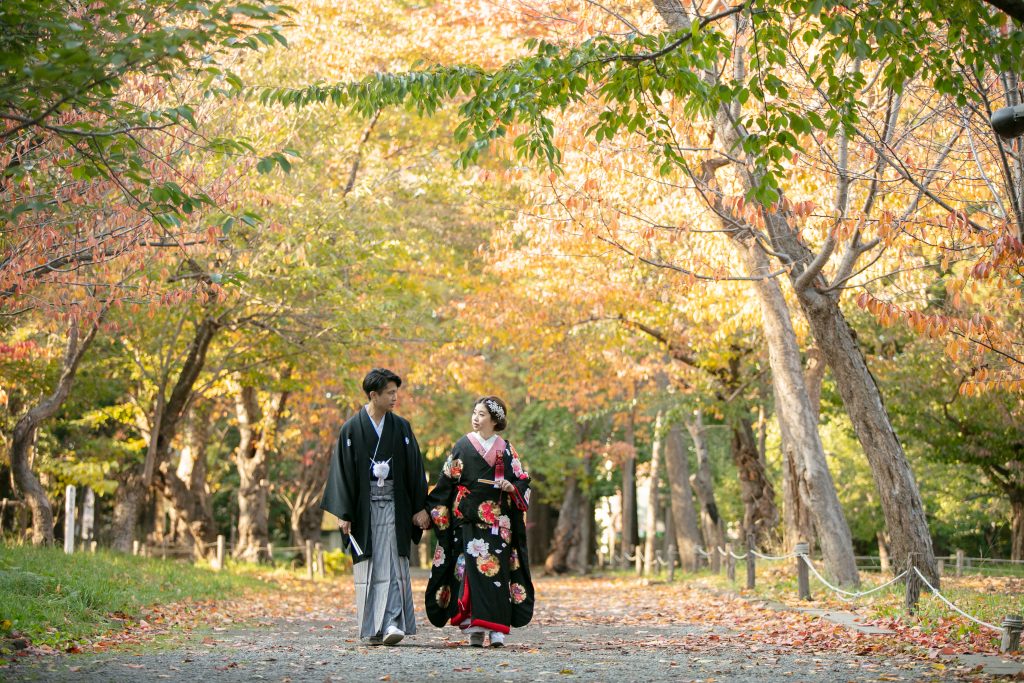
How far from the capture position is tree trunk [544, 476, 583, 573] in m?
30.9

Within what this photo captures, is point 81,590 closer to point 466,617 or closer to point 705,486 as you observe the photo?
point 466,617

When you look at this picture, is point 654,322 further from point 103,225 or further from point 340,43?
point 103,225

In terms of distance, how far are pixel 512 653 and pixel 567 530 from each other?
23.7 meters

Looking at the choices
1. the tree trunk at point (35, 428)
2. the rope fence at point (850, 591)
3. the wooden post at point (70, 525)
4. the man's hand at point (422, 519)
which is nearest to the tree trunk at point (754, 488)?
the rope fence at point (850, 591)

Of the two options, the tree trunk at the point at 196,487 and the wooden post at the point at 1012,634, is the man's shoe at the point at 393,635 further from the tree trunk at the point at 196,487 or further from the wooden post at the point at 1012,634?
the tree trunk at the point at 196,487

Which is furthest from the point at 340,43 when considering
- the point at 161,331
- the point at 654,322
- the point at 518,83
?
the point at 518,83

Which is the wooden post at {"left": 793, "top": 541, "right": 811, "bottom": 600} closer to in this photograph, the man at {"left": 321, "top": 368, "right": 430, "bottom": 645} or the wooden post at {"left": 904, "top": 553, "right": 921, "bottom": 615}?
the wooden post at {"left": 904, "top": 553, "right": 921, "bottom": 615}

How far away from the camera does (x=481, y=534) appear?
8.30 m

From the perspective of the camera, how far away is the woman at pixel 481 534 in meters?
8.13

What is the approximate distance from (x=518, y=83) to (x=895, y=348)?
49.0 ft

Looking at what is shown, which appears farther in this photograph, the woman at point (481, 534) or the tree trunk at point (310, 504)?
the tree trunk at point (310, 504)

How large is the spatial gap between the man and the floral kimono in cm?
21

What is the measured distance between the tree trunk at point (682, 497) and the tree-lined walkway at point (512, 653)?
1223cm

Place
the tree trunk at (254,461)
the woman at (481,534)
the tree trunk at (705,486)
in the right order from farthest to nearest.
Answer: the tree trunk at (254,461)
the tree trunk at (705,486)
the woman at (481,534)
